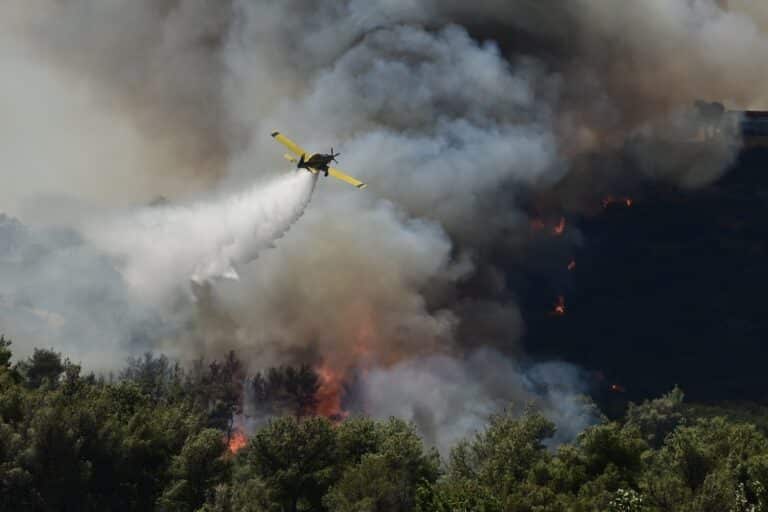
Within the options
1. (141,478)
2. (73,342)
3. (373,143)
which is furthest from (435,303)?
(141,478)

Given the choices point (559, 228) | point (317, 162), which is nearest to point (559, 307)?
point (559, 228)

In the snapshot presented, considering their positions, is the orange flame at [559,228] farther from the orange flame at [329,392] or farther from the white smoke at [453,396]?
the orange flame at [329,392]

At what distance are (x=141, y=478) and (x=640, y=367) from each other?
12513cm

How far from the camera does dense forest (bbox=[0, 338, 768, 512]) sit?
59.0m

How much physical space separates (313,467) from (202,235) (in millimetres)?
58814

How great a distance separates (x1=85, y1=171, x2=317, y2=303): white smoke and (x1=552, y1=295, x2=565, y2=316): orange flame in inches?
A: 2730

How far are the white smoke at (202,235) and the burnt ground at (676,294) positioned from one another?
240 ft

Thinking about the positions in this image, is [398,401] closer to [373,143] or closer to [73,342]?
[373,143]

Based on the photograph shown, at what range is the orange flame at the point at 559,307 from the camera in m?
167

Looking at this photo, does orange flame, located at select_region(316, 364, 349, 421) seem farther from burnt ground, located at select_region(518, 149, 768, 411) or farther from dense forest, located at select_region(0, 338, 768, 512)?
burnt ground, located at select_region(518, 149, 768, 411)

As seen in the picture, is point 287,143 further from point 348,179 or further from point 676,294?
point 676,294

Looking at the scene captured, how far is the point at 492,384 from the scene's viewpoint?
128125 millimetres

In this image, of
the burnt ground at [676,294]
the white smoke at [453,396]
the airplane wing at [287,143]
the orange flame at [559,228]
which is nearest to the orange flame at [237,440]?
the white smoke at [453,396]

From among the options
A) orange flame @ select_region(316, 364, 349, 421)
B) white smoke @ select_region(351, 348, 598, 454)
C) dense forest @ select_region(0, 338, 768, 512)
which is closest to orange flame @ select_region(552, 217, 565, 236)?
white smoke @ select_region(351, 348, 598, 454)
